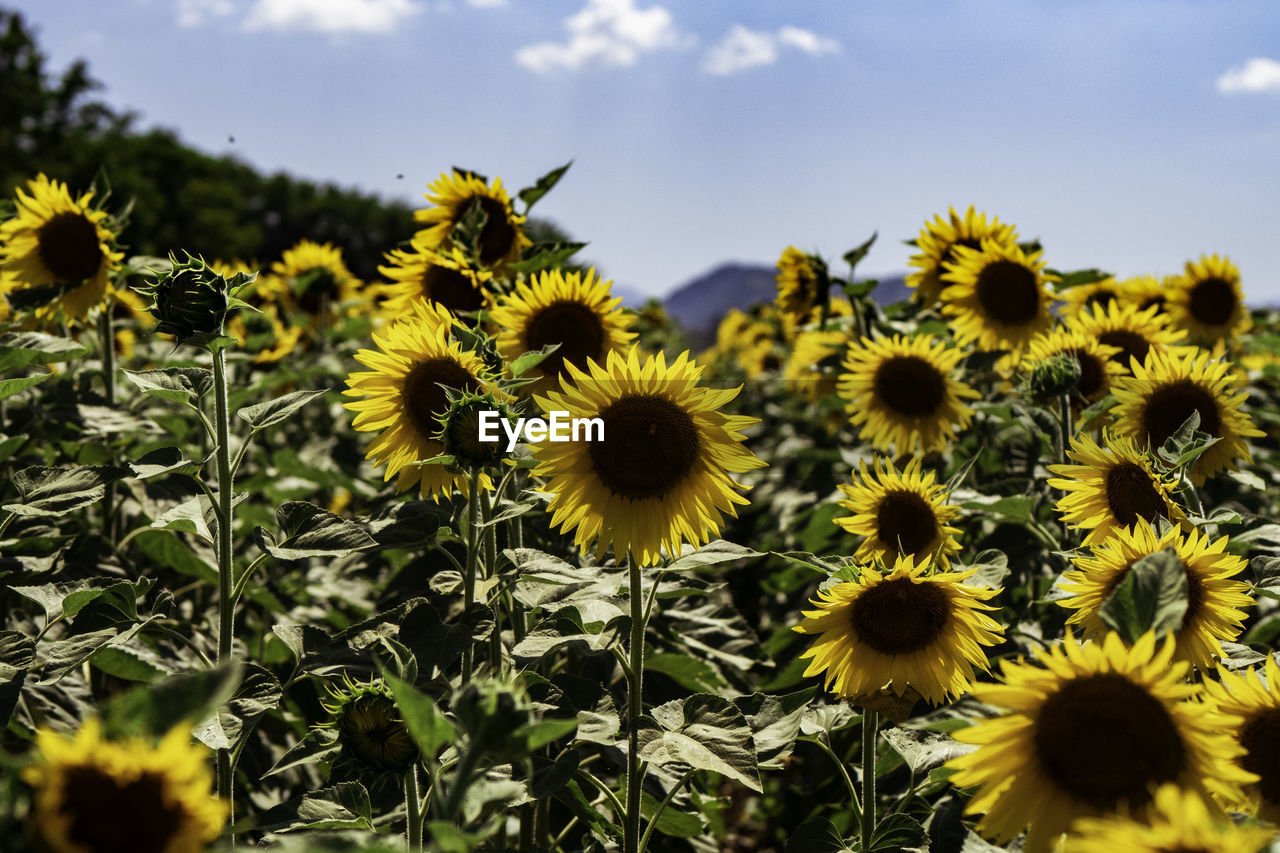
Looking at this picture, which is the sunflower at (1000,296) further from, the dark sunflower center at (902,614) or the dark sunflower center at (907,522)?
the dark sunflower center at (902,614)

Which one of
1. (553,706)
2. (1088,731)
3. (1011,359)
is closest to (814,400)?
(1011,359)

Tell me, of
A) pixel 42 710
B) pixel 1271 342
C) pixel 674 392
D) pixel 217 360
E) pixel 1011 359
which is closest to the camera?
pixel 217 360

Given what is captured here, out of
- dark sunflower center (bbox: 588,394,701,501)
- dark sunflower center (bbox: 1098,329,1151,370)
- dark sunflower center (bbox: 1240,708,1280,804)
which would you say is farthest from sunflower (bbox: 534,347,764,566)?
dark sunflower center (bbox: 1098,329,1151,370)

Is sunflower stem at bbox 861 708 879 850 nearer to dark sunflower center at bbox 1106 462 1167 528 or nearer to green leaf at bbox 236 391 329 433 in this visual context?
dark sunflower center at bbox 1106 462 1167 528

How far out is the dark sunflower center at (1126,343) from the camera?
3.11 metres

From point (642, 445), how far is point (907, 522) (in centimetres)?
77

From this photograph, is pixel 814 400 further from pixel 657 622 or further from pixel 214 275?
pixel 214 275

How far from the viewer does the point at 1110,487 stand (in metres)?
2.06

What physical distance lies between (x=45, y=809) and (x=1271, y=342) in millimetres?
4163

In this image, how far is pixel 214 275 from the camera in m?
1.86

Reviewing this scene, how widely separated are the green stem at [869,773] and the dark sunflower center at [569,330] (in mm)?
1211

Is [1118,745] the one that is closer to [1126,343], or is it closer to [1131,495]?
[1131,495]
